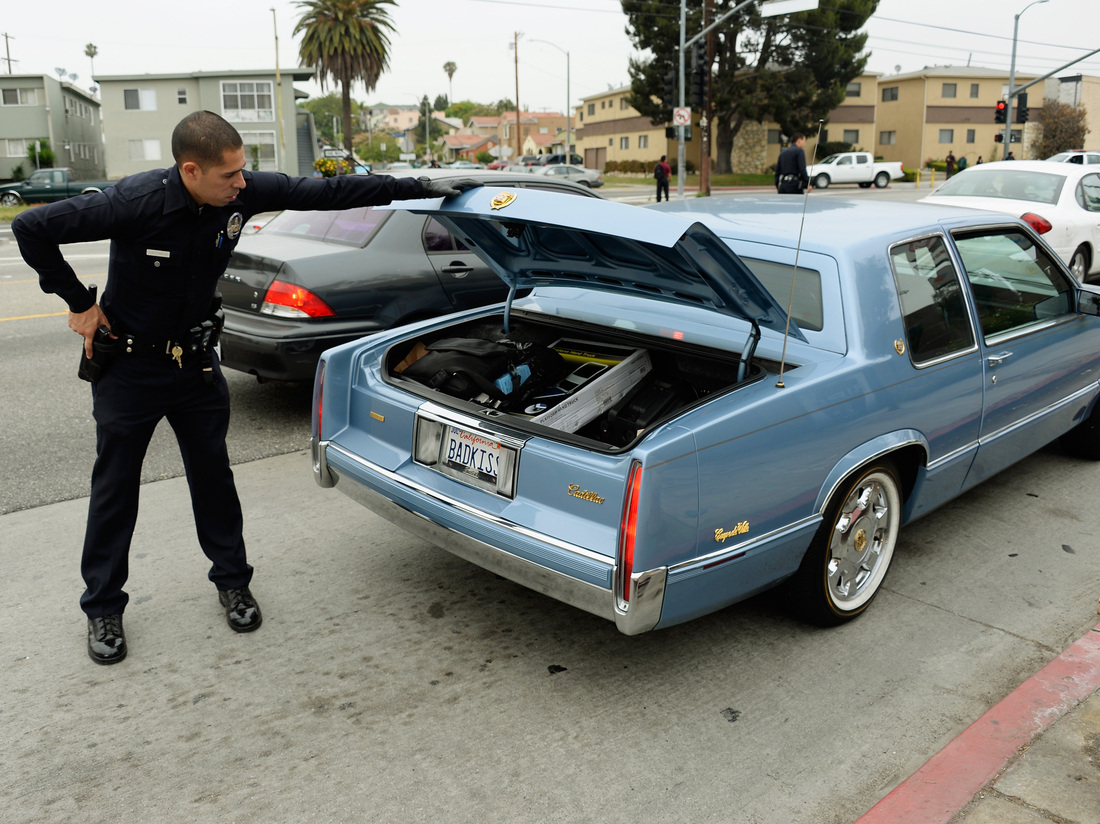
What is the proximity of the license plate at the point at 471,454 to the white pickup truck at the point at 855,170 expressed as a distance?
137 ft

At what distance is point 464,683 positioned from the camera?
3137 millimetres

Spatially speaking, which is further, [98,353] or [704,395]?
[704,395]

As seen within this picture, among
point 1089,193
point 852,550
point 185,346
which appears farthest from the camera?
point 1089,193

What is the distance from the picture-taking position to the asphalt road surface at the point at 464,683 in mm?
2592

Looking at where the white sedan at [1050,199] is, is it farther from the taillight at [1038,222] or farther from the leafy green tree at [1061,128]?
the leafy green tree at [1061,128]

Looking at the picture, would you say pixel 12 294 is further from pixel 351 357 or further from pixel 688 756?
pixel 688 756

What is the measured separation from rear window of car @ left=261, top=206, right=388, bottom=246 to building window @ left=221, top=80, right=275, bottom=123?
46482 mm

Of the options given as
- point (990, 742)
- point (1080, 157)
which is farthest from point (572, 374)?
point (1080, 157)

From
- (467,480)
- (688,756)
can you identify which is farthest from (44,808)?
(688,756)

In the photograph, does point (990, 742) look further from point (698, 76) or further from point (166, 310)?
point (698, 76)

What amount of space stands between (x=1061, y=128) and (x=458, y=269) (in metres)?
62.9

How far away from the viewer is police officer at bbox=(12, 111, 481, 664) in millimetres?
2867

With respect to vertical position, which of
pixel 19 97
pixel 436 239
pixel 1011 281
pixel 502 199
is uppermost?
pixel 19 97

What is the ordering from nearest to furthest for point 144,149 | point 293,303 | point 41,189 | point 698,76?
point 293,303
point 698,76
point 41,189
point 144,149
